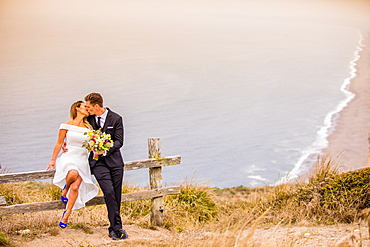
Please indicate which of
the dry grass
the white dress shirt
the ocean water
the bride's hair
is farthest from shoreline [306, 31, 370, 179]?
the bride's hair

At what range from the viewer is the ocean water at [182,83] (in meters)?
20.0

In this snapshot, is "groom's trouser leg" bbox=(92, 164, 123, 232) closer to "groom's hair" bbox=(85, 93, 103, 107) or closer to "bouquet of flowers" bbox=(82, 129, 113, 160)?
"bouquet of flowers" bbox=(82, 129, 113, 160)

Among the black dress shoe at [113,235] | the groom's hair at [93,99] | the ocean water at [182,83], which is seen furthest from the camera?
the ocean water at [182,83]

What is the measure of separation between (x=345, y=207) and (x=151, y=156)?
2992 millimetres

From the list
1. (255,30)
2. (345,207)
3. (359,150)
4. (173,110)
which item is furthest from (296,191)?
(255,30)

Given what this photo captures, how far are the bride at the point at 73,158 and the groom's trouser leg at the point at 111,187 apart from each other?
0.17 meters

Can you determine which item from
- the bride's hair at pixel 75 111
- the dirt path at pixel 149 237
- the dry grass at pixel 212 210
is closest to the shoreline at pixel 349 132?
the dry grass at pixel 212 210

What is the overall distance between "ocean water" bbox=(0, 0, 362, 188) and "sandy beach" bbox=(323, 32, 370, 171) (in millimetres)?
702

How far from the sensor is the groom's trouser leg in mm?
6008

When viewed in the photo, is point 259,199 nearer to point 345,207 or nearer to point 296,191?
point 296,191

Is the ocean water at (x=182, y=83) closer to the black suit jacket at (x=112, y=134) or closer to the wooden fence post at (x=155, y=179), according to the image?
the wooden fence post at (x=155, y=179)

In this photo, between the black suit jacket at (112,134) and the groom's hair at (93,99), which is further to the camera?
the black suit jacket at (112,134)

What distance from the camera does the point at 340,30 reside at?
153ft

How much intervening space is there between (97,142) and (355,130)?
19770 millimetres
